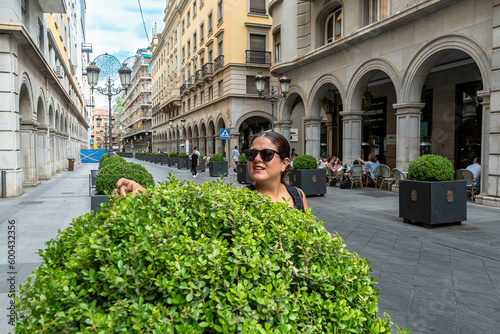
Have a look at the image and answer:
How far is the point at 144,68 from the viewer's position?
3452 inches

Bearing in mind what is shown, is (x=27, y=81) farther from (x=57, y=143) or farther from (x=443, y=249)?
(x=443, y=249)

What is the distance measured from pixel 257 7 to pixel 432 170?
27.5 meters

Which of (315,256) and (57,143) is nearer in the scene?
(315,256)

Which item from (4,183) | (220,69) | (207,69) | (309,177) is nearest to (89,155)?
(4,183)

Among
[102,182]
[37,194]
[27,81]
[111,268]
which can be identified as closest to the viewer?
[111,268]

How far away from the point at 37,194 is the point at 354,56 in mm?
13517

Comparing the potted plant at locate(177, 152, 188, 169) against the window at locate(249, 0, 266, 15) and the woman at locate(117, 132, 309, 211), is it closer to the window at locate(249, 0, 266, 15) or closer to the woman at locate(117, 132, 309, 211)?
the window at locate(249, 0, 266, 15)

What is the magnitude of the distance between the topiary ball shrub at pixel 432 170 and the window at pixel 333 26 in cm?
1166

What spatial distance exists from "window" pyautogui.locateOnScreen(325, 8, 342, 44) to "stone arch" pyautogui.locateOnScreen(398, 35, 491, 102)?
5542 millimetres

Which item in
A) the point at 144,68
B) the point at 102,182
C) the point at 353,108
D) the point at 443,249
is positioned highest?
the point at 144,68

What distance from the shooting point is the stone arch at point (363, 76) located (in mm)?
14781

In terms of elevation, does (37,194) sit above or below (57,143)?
below

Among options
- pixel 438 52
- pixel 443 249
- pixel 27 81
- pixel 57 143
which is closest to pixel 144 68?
pixel 57 143

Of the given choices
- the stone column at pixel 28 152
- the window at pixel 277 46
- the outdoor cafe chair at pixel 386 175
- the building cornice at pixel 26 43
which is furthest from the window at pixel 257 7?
the outdoor cafe chair at pixel 386 175
